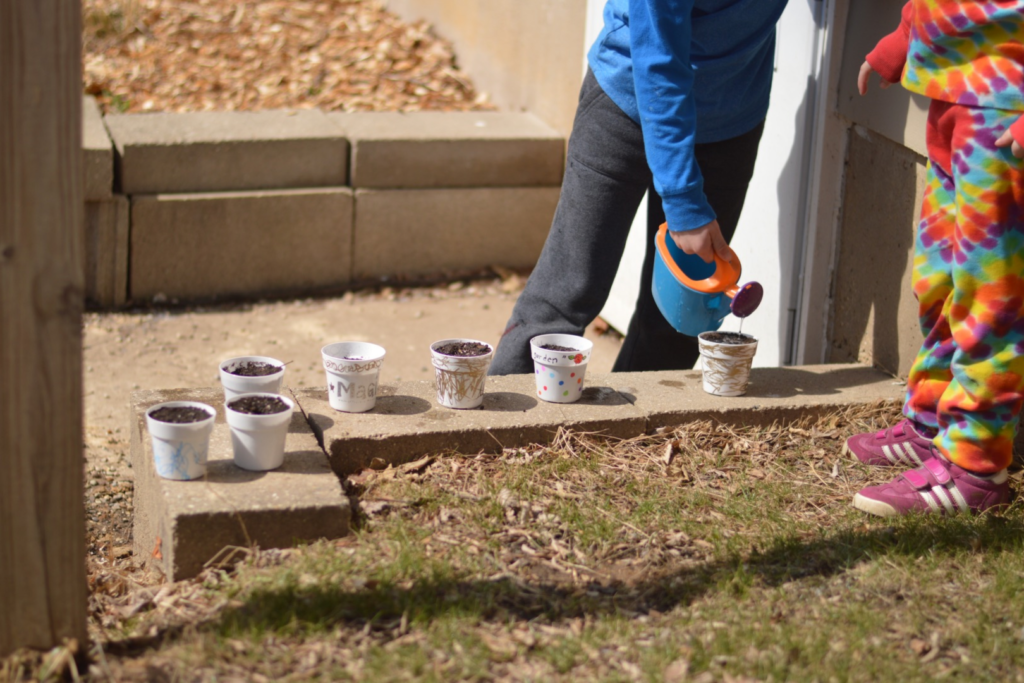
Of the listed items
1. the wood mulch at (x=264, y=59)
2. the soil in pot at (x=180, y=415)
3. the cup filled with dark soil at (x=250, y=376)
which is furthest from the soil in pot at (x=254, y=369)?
the wood mulch at (x=264, y=59)

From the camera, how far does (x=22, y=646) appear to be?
6.44ft

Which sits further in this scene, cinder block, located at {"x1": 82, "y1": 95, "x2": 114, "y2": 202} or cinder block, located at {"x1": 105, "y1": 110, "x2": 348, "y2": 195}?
cinder block, located at {"x1": 105, "y1": 110, "x2": 348, "y2": 195}

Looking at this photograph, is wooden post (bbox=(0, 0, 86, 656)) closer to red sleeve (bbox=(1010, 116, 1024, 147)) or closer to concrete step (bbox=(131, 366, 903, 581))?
concrete step (bbox=(131, 366, 903, 581))

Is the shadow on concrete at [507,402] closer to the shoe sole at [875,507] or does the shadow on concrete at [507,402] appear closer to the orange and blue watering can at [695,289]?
the orange and blue watering can at [695,289]

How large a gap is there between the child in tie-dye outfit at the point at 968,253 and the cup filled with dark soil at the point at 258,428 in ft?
4.84

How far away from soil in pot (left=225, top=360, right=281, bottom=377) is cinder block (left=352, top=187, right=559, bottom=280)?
2.71 metres

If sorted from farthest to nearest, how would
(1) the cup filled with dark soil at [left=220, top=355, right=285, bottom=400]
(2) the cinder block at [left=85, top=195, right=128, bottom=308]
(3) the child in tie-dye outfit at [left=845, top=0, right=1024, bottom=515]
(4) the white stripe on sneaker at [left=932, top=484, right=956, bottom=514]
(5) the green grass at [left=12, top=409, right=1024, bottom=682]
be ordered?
(2) the cinder block at [left=85, top=195, right=128, bottom=308]
(1) the cup filled with dark soil at [left=220, top=355, right=285, bottom=400]
(4) the white stripe on sneaker at [left=932, top=484, right=956, bottom=514]
(3) the child in tie-dye outfit at [left=845, top=0, right=1024, bottom=515]
(5) the green grass at [left=12, top=409, right=1024, bottom=682]

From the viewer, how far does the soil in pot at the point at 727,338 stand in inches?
128

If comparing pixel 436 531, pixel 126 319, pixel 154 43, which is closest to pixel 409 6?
pixel 154 43

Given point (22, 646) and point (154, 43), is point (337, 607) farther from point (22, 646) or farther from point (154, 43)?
point (154, 43)

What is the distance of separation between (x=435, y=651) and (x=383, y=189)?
377 cm

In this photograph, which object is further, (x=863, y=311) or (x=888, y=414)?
(x=863, y=311)

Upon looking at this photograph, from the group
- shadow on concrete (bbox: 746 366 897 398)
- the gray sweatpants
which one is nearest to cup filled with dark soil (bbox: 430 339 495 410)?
the gray sweatpants

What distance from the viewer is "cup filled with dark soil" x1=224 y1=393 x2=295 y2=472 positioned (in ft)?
8.27
